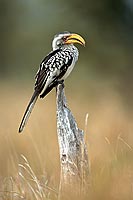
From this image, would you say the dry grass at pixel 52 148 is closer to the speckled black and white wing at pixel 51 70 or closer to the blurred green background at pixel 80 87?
the blurred green background at pixel 80 87

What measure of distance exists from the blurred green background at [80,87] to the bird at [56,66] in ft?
0.91

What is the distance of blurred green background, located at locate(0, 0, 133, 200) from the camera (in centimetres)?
343

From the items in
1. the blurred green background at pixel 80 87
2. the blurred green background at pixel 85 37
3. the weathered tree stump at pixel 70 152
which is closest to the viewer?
the weathered tree stump at pixel 70 152

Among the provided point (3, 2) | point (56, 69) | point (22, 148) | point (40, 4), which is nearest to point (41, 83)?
point (56, 69)

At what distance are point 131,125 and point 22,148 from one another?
0.91 metres

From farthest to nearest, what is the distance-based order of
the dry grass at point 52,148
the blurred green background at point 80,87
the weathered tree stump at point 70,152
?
the blurred green background at point 80,87
the weathered tree stump at point 70,152
the dry grass at point 52,148

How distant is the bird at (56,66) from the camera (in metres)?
3.74

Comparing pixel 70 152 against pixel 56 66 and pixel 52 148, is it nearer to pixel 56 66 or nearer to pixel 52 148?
pixel 56 66

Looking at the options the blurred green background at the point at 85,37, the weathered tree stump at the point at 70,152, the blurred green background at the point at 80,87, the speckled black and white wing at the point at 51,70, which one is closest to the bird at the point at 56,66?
the speckled black and white wing at the point at 51,70

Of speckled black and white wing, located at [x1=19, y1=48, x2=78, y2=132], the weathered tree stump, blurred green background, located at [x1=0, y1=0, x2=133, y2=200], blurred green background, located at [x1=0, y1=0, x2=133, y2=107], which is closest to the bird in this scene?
speckled black and white wing, located at [x1=19, y1=48, x2=78, y2=132]

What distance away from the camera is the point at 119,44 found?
1428 centimetres

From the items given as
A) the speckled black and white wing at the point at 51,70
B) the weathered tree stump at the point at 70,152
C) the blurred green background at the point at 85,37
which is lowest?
the weathered tree stump at the point at 70,152

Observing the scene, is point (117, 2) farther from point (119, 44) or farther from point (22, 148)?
point (22, 148)

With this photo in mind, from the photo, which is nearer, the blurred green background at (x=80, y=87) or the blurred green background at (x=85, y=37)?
the blurred green background at (x=80, y=87)
